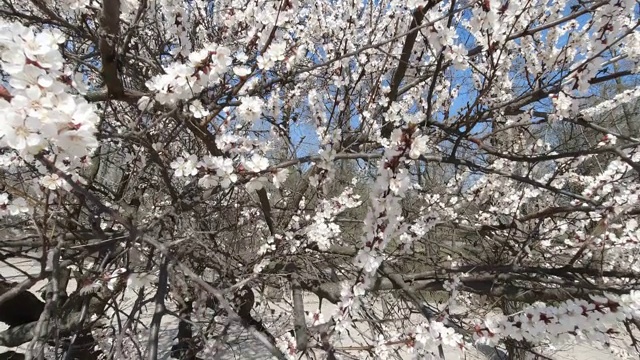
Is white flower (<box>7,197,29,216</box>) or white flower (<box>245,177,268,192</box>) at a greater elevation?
white flower (<box>7,197,29,216</box>)

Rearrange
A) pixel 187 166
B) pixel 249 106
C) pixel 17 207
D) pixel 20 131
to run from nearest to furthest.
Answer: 1. pixel 20 131
2. pixel 187 166
3. pixel 249 106
4. pixel 17 207

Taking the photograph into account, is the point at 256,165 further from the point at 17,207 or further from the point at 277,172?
the point at 17,207

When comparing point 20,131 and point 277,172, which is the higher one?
point 277,172

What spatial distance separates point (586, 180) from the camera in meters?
4.10

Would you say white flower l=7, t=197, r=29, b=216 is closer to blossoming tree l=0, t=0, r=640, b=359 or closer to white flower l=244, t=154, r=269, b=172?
Result: blossoming tree l=0, t=0, r=640, b=359

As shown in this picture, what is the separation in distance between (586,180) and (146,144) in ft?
13.6

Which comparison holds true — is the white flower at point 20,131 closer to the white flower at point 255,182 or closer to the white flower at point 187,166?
the white flower at point 187,166

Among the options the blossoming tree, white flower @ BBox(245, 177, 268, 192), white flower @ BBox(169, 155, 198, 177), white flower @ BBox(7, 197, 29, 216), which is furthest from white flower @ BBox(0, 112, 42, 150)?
white flower @ BBox(7, 197, 29, 216)

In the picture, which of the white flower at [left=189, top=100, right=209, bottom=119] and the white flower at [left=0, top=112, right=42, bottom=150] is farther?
the white flower at [left=189, top=100, right=209, bottom=119]

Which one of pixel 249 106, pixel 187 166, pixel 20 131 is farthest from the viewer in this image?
pixel 249 106

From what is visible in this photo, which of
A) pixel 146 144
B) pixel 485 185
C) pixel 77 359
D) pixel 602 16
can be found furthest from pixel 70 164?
pixel 485 185

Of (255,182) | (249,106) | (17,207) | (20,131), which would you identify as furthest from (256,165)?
(17,207)

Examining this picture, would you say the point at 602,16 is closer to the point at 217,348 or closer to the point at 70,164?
the point at 217,348

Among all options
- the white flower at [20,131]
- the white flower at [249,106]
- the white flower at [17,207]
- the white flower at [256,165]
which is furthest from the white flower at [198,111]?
the white flower at [17,207]
